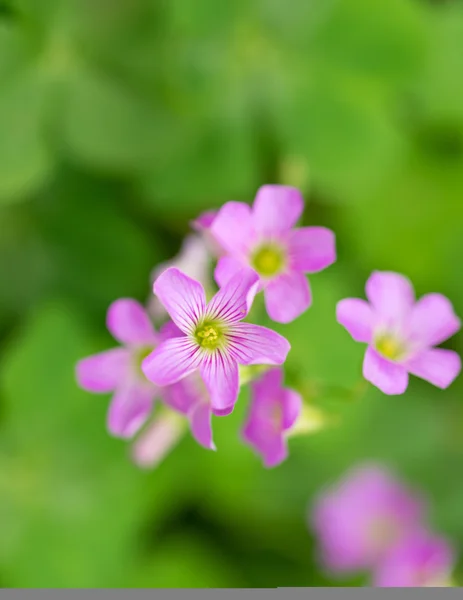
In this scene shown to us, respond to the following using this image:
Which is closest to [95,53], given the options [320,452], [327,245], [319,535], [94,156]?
[94,156]

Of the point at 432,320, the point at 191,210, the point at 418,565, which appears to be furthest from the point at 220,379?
the point at 418,565

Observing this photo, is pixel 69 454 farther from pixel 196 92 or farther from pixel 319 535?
pixel 196 92

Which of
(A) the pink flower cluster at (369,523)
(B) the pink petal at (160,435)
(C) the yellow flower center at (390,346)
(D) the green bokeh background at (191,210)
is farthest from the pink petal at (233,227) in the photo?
(A) the pink flower cluster at (369,523)

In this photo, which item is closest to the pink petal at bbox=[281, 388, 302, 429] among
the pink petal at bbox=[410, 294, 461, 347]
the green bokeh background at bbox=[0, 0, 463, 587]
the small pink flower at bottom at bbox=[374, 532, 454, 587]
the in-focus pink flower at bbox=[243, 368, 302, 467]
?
the in-focus pink flower at bbox=[243, 368, 302, 467]

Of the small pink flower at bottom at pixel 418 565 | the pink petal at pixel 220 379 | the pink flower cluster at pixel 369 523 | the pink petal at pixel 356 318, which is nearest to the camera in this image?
the pink petal at pixel 220 379

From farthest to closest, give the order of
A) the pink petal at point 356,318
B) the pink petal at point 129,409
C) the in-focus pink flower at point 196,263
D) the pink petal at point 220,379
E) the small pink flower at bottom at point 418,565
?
1. the small pink flower at bottom at point 418,565
2. the in-focus pink flower at point 196,263
3. the pink petal at point 129,409
4. the pink petal at point 356,318
5. the pink petal at point 220,379

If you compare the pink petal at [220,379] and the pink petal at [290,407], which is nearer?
the pink petal at [220,379]

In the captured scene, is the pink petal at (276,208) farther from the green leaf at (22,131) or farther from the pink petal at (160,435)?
the green leaf at (22,131)
